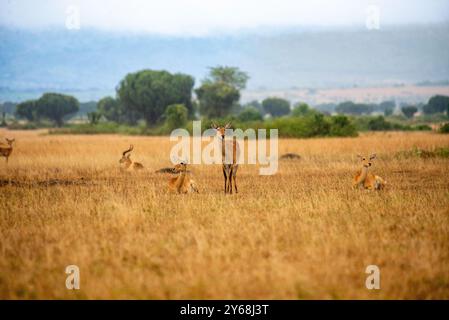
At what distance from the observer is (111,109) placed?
110m

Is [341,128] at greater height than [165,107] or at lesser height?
lesser

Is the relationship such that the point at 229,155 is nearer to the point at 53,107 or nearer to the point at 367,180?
the point at 367,180

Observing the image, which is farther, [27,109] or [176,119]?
[27,109]

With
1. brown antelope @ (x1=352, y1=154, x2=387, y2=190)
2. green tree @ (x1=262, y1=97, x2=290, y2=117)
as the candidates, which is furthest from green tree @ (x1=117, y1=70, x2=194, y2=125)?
brown antelope @ (x1=352, y1=154, x2=387, y2=190)

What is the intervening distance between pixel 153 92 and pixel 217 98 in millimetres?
11148

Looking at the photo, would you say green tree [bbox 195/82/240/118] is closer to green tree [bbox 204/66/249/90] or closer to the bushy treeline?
the bushy treeline

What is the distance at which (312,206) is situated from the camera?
38.1ft

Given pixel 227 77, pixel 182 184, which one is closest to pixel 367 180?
pixel 182 184

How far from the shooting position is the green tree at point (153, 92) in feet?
297

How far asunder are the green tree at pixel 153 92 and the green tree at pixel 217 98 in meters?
4.50

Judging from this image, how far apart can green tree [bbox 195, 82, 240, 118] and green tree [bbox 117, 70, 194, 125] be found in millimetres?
4502
